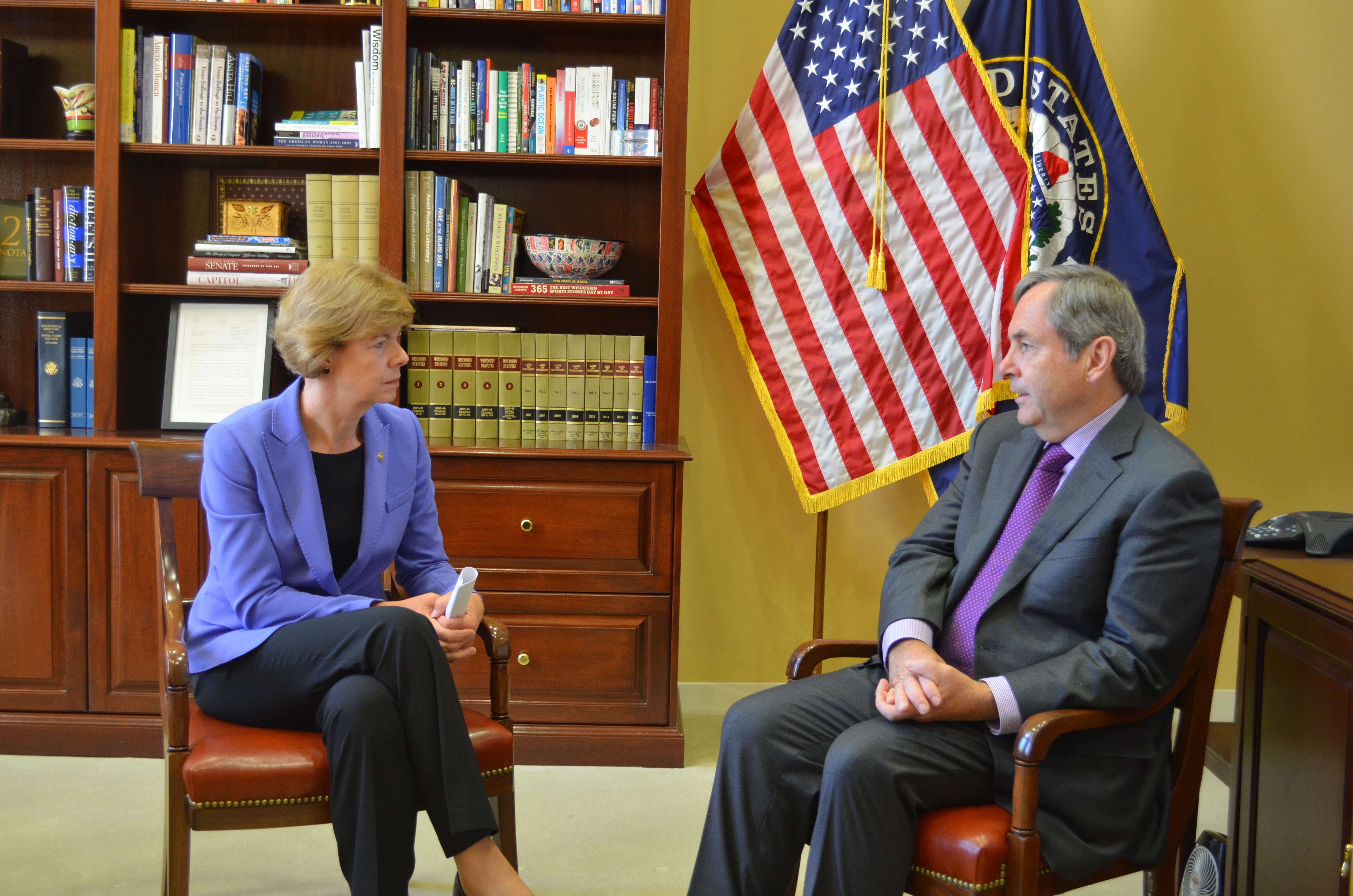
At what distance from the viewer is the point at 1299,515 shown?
6.80 ft

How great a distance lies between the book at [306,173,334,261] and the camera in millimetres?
2936

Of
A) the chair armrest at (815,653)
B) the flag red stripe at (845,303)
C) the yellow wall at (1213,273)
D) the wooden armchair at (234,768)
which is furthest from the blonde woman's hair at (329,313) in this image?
the yellow wall at (1213,273)

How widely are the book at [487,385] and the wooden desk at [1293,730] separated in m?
1.90

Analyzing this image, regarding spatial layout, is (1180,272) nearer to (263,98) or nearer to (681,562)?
(681,562)

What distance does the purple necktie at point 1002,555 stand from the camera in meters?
1.77

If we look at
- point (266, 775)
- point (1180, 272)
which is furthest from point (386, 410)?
point (1180, 272)

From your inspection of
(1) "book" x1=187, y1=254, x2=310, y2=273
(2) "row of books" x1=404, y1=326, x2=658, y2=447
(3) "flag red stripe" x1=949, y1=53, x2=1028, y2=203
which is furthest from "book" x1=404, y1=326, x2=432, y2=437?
(3) "flag red stripe" x1=949, y1=53, x2=1028, y2=203

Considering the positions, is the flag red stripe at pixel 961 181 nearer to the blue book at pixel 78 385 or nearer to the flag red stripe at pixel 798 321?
the flag red stripe at pixel 798 321

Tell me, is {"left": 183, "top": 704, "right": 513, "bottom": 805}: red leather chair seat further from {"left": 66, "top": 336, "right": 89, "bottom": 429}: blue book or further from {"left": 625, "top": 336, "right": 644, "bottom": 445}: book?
{"left": 66, "top": 336, "right": 89, "bottom": 429}: blue book

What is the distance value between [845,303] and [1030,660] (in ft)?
4.68

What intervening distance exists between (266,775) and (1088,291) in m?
1.53

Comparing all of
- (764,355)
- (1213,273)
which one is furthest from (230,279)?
(1213,273)

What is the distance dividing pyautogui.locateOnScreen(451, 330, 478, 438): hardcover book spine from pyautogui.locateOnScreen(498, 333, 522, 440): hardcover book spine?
0.23 ft

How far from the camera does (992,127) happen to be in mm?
2752
